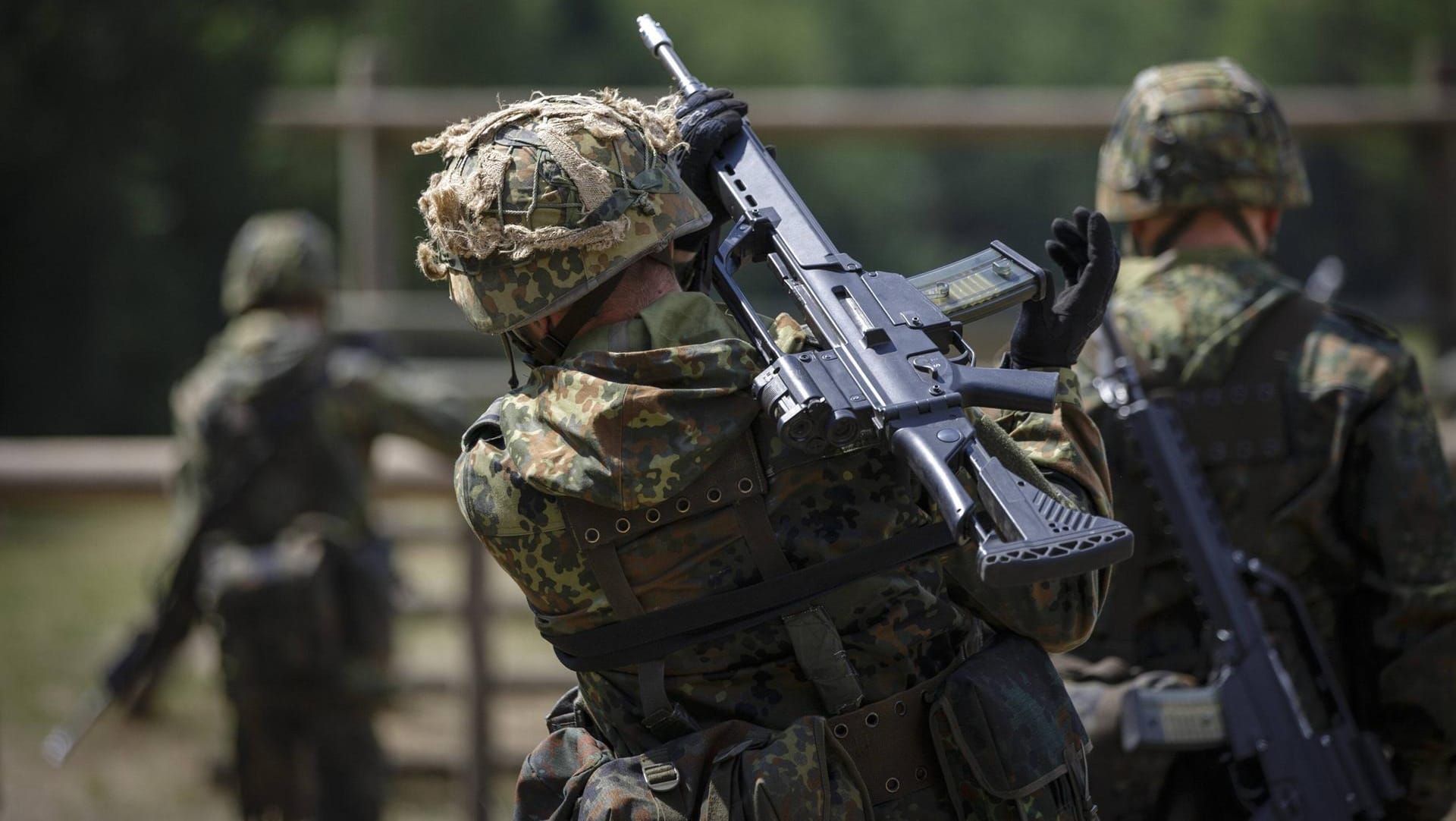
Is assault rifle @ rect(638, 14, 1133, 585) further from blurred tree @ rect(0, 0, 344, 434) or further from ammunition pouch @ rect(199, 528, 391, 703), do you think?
blurred tree @ rect(0, 0, 344, 434)


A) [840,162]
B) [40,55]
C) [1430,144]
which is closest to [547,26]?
[840,162]

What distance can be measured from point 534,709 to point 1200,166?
4446 millimetres

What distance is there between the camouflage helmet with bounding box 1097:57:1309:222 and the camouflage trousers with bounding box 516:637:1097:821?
133 cm

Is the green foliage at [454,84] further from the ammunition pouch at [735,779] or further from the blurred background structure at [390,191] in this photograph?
the ammunition pouch at [735,779]

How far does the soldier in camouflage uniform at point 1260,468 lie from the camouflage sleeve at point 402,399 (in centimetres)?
264

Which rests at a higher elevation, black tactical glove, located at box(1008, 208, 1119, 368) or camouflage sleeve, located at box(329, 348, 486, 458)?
camouflage sleeve, located at box(329, 348, 486, 458)

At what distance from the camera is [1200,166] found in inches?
122

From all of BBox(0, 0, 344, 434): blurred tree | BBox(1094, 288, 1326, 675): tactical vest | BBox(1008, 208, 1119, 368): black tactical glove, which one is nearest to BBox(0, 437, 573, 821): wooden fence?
BBox(1094, 288, 1326, 675): tactical vest

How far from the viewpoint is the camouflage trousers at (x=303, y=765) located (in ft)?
17.0

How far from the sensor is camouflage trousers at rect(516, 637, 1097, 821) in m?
2.01

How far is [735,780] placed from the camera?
2.03 meters

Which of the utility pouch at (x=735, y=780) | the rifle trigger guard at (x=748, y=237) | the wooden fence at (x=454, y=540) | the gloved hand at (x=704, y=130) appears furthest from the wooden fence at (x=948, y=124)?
the utility pouch at (x=735, y=780)

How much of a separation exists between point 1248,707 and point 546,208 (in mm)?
1704

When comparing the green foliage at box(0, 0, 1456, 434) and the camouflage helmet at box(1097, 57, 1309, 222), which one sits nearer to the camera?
the camouflage helmet at box(1097, 57, 1309, 222)
